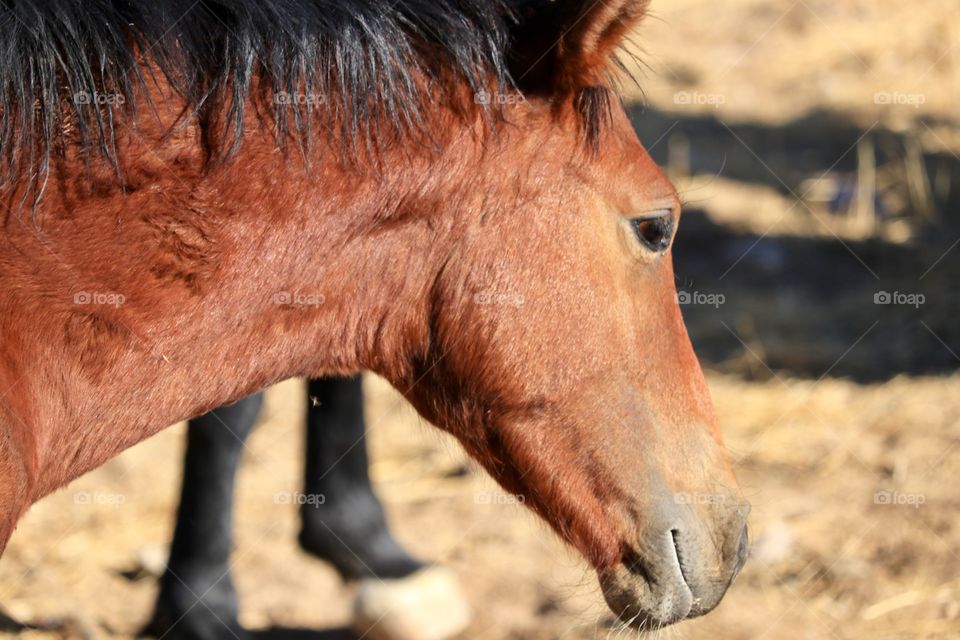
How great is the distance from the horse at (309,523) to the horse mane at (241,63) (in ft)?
5.51

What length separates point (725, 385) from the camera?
5.59m

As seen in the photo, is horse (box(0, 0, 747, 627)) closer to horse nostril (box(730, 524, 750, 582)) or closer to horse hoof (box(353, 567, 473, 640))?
horse nostril (box(730, 524, 750, 582))

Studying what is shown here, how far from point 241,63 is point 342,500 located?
2236 millimetres

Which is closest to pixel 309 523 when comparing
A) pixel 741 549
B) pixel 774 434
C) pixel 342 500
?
pixel 342 500

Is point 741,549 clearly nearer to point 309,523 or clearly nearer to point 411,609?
point 411,609

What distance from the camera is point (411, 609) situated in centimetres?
396

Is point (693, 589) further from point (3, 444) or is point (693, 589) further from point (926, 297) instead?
point (926, 297)

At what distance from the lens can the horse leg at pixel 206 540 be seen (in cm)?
382

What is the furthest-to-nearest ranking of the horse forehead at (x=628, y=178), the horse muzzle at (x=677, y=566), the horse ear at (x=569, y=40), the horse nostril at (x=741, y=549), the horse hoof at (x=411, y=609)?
the horse hoof at (x=411, y=609), the horse nostril at (x=741, y=549), the horse muzzle at (x=677, y=566), the horse forehead at (x=628, y=178), the horse ear at (x=569, y=40)

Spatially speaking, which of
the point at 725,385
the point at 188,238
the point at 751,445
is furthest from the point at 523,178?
the point at 725,385

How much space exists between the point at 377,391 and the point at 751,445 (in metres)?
1.90

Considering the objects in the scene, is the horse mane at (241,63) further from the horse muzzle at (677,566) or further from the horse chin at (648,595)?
the horse chin at (648,595)

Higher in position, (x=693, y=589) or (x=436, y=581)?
(x=693, y=589)

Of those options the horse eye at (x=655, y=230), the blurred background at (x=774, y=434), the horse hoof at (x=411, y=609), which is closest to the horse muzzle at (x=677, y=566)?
the blurred background at (x=774, y=434)
